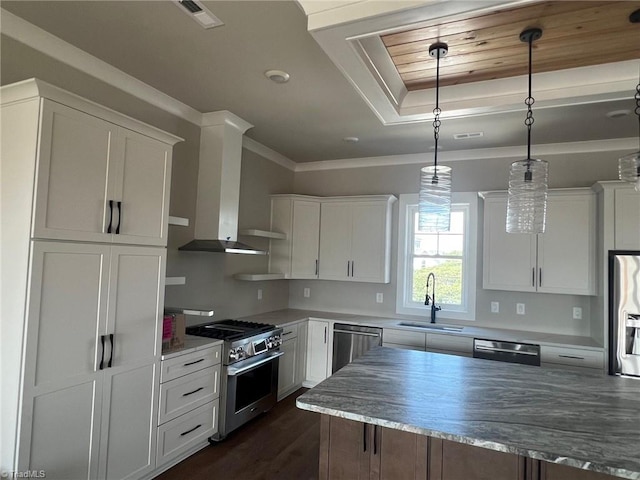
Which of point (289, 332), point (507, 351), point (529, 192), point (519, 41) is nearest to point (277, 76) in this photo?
point (519, 41)

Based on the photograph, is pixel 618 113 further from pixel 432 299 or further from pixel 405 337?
pixel 405 337

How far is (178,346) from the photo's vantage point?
2861 mm

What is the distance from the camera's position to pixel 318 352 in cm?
445

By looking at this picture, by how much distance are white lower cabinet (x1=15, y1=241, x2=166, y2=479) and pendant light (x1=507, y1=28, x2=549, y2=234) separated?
7.67 feet

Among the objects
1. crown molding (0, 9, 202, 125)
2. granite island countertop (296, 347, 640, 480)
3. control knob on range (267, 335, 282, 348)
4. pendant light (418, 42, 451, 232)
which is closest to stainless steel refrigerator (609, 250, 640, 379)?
granite island countertop (296, 347, 640, 480)

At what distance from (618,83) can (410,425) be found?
2.70 m

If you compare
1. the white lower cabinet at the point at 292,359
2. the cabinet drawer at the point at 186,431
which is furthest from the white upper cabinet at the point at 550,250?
the cabinet drawer at the point at 186,431

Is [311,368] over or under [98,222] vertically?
under

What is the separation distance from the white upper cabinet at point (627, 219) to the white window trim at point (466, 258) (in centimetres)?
130

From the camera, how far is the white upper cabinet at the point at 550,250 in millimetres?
3625

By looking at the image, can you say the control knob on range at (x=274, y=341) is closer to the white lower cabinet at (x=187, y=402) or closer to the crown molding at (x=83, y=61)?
the white lower cabinet at (x=187, y=402)

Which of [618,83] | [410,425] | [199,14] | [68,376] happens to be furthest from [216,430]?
[618,83]

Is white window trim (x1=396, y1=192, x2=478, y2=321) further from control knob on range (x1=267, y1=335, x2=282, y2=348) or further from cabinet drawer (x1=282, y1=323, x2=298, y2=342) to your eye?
control knob on range (x1=267, y1=335, x2=282, y2=348)

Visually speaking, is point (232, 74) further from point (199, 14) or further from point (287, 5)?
point (287, 5)
